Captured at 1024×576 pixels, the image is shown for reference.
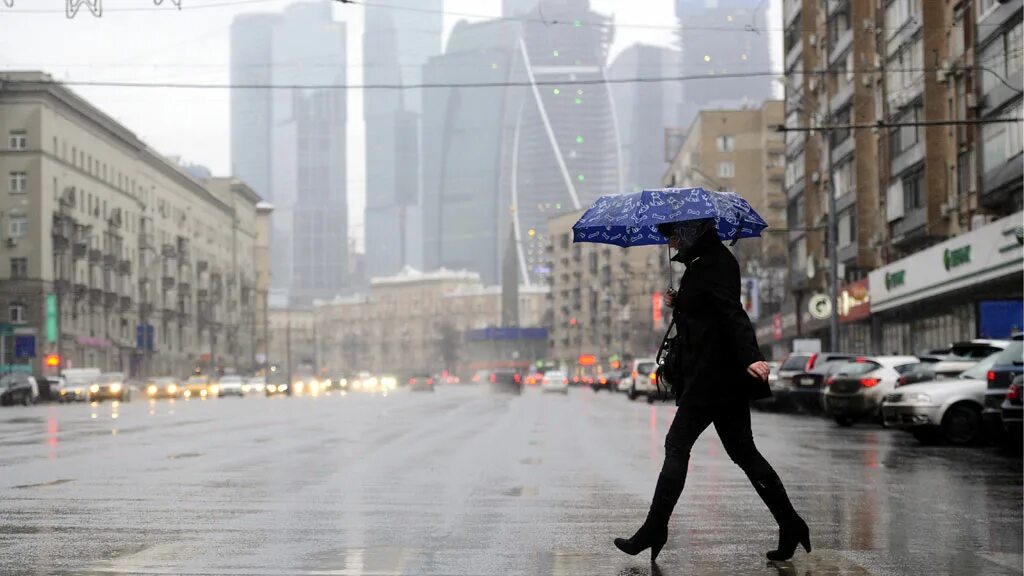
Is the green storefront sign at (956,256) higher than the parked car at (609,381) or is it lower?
higher

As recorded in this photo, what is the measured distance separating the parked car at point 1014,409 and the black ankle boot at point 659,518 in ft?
37.4

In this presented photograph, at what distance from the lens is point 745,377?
29.4 feet

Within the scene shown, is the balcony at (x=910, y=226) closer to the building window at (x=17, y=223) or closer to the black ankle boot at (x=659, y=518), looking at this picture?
the black ankle boot at (x=659, y=518)

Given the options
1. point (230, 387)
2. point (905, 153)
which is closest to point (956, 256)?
point (905, 153)

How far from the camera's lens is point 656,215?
9.96 metres

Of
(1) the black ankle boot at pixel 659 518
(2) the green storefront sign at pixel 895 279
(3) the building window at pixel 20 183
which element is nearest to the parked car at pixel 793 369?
(2) the green storefront sign at pixel 895 279

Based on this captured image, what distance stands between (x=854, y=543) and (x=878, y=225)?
55.6m

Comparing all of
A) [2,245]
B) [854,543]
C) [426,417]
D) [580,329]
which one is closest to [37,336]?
[2,245]

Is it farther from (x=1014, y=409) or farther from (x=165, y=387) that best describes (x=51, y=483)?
(x=165, y=387)

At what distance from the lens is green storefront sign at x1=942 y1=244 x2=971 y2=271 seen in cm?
4441

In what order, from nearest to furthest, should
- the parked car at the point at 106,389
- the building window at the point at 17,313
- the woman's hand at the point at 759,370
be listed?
the woman's hand at the point at 759,370, the parked car at the point at 106,389, the building window at the point at 17,313

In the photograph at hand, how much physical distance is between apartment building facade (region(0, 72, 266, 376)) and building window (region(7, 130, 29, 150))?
6 cm

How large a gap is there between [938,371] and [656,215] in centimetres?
1771

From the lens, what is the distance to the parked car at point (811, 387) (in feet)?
125
